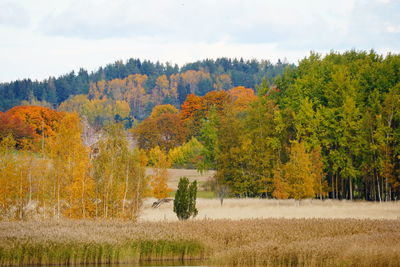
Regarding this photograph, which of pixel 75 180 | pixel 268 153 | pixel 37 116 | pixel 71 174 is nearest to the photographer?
pixel 71 174

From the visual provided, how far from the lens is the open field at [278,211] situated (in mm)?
43406

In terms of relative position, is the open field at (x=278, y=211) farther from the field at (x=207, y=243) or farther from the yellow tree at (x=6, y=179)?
the field at (x=207, y=243)

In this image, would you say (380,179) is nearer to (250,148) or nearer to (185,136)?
(250,148)

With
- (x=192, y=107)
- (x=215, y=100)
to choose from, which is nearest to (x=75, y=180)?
(x=215, y=100)

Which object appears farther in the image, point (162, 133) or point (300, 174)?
point (162, 133)

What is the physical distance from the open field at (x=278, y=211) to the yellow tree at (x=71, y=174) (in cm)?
536

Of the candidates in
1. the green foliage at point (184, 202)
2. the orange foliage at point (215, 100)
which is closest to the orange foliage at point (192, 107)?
the orange foliage at point (215, 100)

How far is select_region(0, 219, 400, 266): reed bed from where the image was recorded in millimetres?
23031

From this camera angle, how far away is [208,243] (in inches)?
1057

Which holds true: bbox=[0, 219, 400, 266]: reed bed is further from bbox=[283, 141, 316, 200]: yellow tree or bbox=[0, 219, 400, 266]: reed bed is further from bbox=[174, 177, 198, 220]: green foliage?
bbox=[283, 141, 316, 200]: yellow tree

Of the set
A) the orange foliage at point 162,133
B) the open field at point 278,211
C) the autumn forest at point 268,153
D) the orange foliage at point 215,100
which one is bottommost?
the open field at point 278,211

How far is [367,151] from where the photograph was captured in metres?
56.8

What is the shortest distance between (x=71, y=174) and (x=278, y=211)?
61.5 ft

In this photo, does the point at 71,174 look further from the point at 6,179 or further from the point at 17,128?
the point at 17,128
